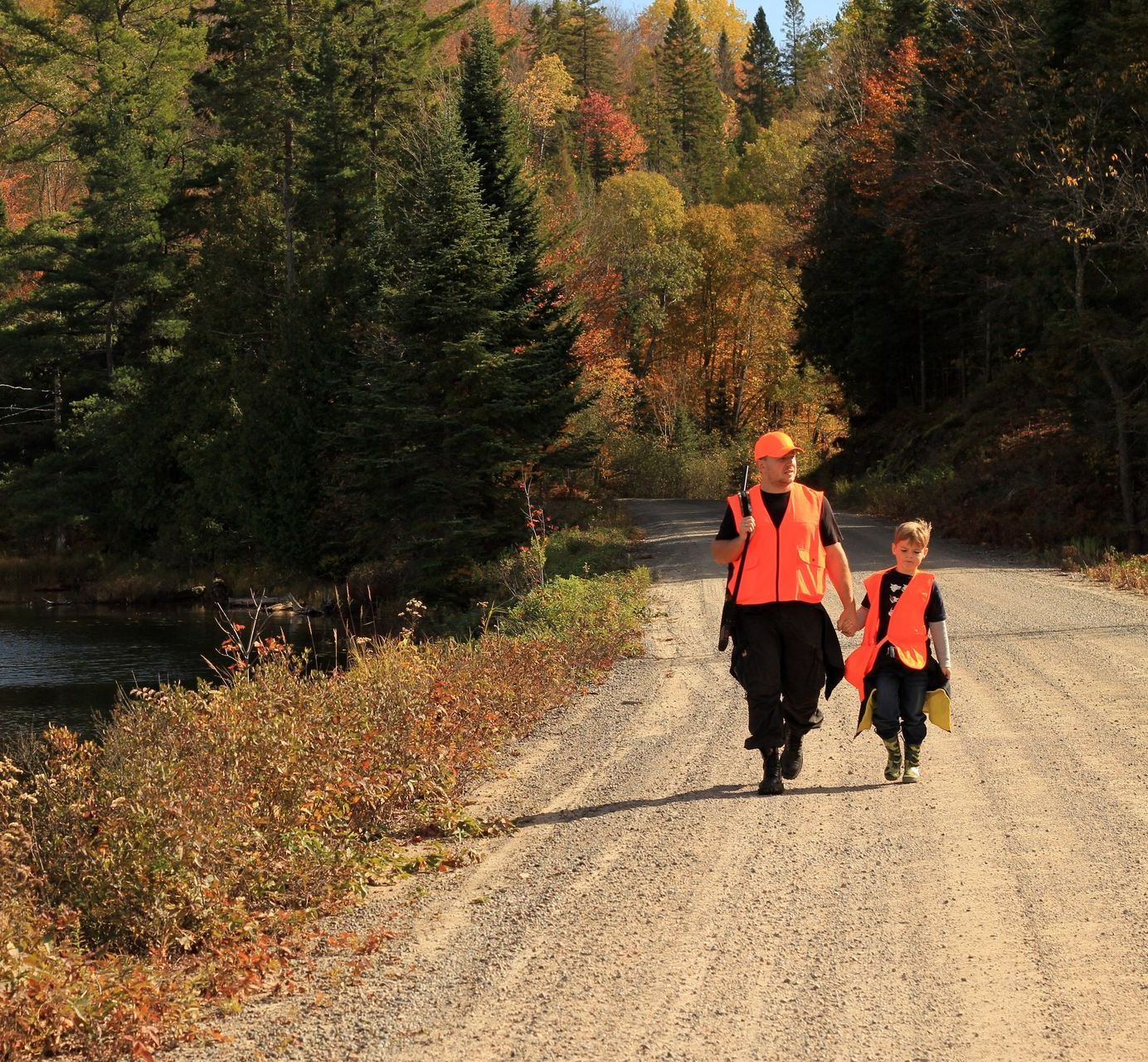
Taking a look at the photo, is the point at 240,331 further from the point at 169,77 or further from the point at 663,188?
the point at 663,188

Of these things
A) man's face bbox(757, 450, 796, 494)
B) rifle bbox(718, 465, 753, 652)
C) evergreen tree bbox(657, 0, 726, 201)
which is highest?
evergreen tree bbox(657, 0, 726, 201)

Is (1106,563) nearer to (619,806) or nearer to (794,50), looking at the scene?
(619,806)

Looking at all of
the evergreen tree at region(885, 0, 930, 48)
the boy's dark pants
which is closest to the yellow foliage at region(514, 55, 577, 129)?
the evergreen tree at region(885, 0, 930, 48)

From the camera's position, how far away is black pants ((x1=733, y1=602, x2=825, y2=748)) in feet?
23.9

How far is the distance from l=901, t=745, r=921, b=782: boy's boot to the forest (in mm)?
15742

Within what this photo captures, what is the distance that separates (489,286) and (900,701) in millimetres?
22386

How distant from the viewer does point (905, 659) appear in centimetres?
789

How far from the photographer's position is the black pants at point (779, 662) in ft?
23.9

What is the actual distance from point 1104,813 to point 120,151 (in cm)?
4467

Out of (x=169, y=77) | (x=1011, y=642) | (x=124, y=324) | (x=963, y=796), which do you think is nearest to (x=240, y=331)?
(x=124, y=324)

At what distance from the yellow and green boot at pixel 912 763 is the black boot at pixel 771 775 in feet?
2.59

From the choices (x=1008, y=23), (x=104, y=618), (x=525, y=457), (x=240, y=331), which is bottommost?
(x=104, y=618)

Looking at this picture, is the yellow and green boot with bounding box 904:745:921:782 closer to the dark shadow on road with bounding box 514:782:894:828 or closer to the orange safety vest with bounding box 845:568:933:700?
the dark shadow on road with bounding box 514:782:894:828

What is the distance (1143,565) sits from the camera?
19.0 metres
